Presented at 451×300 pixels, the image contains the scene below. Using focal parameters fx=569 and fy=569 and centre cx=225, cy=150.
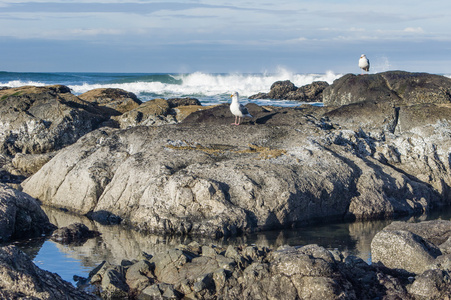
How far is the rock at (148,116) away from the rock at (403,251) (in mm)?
14268

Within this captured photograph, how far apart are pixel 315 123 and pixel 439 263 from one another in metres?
10.2

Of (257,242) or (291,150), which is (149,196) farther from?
(291,150)

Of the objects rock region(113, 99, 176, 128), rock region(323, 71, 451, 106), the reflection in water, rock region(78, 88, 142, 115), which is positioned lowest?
the reflection in water

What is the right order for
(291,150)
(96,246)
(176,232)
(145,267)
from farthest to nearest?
(291,150)
(176,232)
(96,246)
(145,267)

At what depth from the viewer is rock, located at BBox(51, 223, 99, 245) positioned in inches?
481

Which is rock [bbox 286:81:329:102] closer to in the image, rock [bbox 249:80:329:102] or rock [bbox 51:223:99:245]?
rock [bbox 249:80:329:102]

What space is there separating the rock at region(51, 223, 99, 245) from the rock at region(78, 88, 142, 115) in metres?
14.3

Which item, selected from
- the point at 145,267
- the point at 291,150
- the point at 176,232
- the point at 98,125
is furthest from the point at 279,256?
the point at 98,125

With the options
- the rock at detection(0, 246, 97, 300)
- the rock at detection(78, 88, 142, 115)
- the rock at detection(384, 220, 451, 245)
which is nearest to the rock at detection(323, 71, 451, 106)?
the rock at detection(78, 88, 142, 115)

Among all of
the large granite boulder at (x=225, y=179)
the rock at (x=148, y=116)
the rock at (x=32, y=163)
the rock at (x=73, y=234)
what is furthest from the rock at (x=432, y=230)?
the rock at (x=148, y=116)

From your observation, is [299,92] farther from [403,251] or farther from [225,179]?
[403,251]

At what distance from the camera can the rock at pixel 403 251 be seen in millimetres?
9297

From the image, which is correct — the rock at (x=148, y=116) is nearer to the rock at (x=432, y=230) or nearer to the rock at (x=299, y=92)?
the rock at (x=432, y=230)

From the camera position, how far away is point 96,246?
38.9 feet
